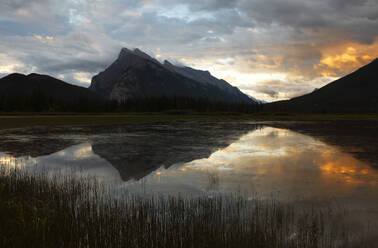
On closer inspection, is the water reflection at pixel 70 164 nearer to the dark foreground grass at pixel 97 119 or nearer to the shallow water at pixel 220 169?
the shallow water at pixel 220 169

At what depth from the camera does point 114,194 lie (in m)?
12.8

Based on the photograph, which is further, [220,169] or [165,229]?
[220,169]

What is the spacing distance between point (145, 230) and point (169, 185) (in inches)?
246

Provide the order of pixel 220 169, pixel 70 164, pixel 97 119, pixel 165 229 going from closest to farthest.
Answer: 1. pixel 165 229
2. pixel 220 169
3. pixel 70 164
4. pixel 97 119

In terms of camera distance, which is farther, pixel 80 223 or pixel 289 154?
pixel 289 154

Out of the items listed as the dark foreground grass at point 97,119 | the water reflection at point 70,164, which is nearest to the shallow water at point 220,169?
the water reflection at point 70,164

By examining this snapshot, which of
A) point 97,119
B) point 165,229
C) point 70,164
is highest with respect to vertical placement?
point 97,119

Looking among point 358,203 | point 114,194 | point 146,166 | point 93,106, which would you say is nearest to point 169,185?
point 114,194

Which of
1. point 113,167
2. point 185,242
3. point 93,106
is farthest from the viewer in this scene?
point 93,106

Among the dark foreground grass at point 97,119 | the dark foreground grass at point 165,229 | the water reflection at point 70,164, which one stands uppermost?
the dark foreground grass at point 97,119

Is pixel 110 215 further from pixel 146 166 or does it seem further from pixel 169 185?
pixel 146 166

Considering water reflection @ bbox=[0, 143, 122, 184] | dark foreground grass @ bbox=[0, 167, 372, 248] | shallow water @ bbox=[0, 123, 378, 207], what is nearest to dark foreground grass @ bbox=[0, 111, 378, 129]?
water reflection @ bbox=[0, 143, 122, 184]

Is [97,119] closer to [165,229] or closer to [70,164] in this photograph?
[70,164]

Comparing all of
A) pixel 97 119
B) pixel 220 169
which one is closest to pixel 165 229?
pixel 220 169
